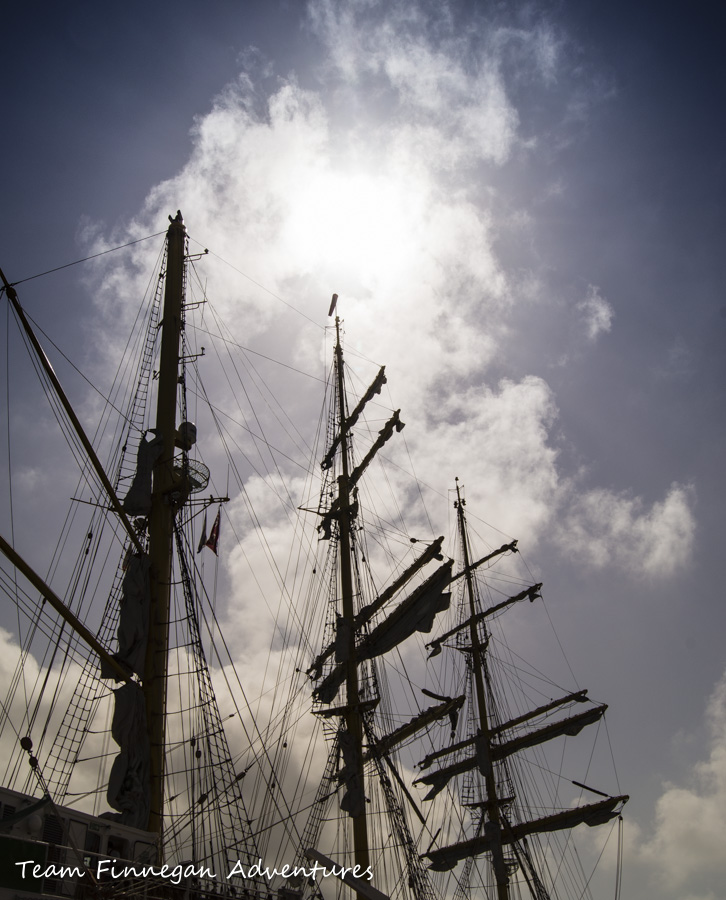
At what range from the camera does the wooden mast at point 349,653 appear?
87.8ft

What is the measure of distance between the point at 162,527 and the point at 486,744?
88.0 ft

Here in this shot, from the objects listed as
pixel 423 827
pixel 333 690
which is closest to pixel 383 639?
pixel 333 690

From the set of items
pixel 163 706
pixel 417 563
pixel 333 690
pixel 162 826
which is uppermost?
pixel 417 563

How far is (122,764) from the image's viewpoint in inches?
780

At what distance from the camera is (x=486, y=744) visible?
4188 cm

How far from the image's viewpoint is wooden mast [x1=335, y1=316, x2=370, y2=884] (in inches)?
1053

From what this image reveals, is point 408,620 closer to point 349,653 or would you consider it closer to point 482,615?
point 349,653

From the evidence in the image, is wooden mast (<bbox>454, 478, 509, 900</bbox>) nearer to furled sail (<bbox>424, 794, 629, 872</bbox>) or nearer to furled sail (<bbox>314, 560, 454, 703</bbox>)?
furled sail (<bbox>424, 794, 629, 872</bbox>)

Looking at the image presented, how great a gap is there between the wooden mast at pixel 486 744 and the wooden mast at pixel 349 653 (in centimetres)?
1529

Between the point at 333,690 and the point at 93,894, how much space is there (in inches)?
709

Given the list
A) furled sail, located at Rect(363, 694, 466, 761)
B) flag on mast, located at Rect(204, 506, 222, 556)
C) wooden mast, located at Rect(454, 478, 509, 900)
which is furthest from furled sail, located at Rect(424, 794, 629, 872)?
flag on mast, located at Rect(204, 506, 222, 556)

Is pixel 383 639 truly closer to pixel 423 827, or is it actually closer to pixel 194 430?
pixel 423 827

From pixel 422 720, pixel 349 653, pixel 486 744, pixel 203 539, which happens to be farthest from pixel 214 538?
pixel 486 744

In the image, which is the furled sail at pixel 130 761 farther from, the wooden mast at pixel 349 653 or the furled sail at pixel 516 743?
A: the furled sail at pixel 516 743
